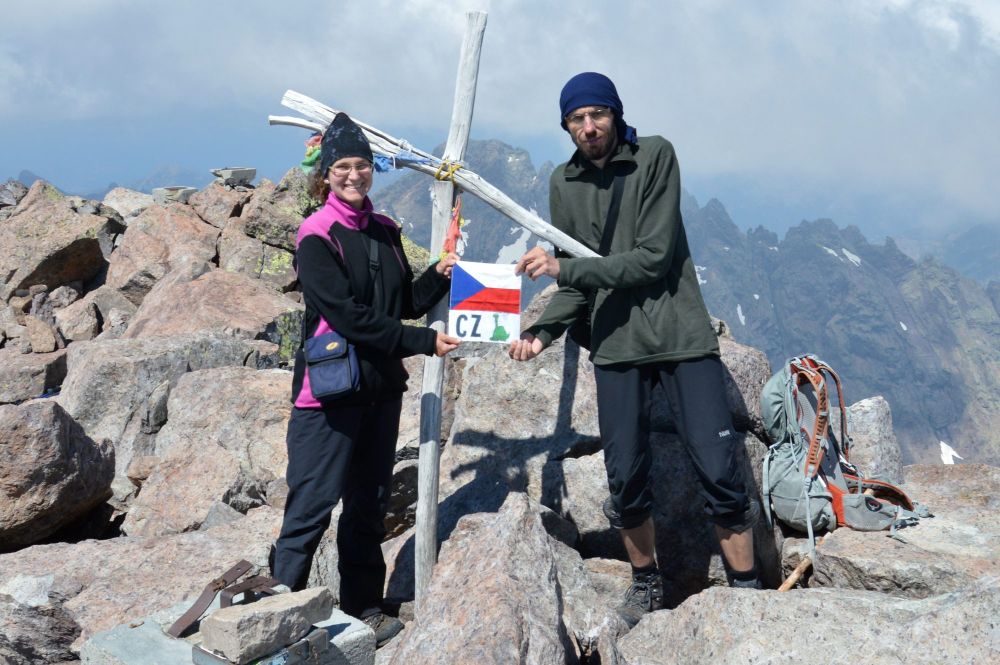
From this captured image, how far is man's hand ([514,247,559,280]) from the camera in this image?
616 centimetres

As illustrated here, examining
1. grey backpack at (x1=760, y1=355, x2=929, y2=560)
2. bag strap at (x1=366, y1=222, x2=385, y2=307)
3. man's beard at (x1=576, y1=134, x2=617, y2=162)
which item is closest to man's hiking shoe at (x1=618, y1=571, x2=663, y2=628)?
grey backpack at (x1=760, y1=355, x2=929, y2=560)

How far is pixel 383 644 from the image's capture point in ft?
21.1

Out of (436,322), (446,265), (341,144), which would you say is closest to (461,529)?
(436,322)

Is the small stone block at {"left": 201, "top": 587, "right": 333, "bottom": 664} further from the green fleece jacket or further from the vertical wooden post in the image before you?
the green fleece jacket

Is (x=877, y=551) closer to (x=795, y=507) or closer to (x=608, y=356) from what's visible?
(x=795, y=507)

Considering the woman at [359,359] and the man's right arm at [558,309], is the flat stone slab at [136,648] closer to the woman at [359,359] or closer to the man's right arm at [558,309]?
the woman at [359,359]

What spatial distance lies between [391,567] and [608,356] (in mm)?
3095

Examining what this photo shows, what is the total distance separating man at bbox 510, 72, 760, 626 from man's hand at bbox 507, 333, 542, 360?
0.17 feet

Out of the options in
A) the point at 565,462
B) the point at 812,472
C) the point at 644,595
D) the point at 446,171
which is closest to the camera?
the point at 644,595

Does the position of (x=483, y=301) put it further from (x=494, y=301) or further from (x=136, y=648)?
(x=136, y=648)

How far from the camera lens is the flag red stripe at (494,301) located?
20.8 feet

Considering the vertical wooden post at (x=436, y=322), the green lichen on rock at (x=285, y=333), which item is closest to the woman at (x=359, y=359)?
the vertical wooden post at (x=436, y=322)

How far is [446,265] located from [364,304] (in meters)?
0.86

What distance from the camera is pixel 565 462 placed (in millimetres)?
8258
